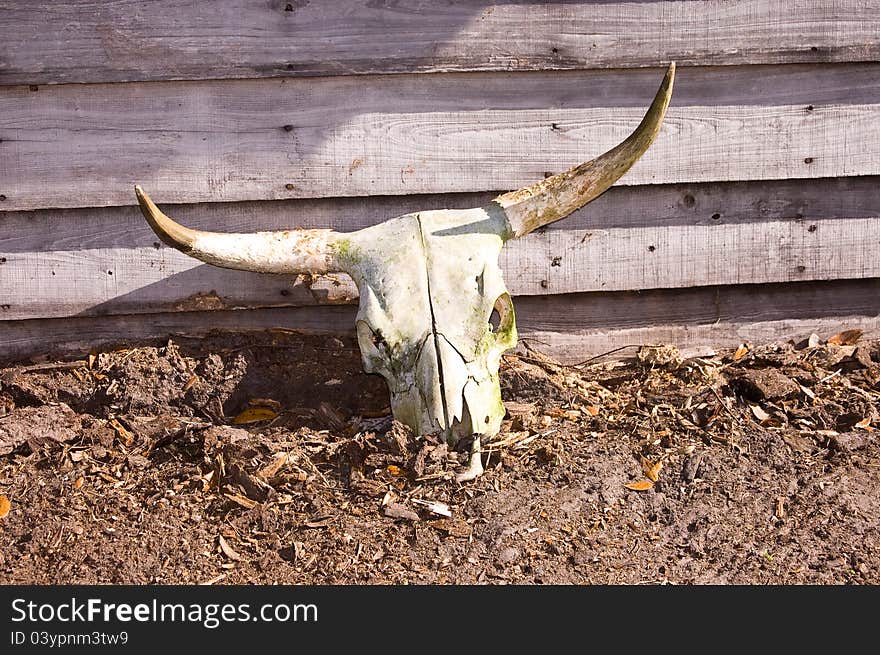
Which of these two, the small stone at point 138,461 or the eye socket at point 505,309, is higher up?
the eye socket at point 505,309

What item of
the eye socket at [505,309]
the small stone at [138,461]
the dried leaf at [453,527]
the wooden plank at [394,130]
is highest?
the wooden plank at [394,130]

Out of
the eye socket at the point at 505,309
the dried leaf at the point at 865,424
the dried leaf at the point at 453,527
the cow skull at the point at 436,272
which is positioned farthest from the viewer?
the dried leaf at the point at 865,424

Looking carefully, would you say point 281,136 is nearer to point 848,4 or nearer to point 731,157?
point 731,157

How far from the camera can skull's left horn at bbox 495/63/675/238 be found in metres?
3.64

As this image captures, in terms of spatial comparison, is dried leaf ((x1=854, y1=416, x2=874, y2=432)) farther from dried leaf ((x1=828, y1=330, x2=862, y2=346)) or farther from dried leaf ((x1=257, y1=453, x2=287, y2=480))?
dried leaf ((x1=257, y1=453, x2=287, y2=480))

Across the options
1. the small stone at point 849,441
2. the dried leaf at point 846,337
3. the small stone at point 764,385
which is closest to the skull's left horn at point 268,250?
the small stone at point 764,385

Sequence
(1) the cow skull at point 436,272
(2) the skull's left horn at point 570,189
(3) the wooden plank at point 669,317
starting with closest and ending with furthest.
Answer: (1) the cow skull at point 436,272 < (2) the skull's left horn at point 570,189 < (3) the wooden plank at point 669,317

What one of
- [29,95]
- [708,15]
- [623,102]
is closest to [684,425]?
[623,102]

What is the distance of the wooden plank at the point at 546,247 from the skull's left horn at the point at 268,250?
455mm

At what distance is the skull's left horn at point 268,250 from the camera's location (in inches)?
147

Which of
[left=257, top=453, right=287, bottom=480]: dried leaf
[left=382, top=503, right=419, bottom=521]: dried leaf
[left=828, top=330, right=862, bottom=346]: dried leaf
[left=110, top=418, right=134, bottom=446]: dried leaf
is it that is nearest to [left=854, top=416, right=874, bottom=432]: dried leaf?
[left=828, top=330, right=862, bottom=346]: dried leaf

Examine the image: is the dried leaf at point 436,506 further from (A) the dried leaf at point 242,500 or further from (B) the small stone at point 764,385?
(B) the small stone at point 764,385

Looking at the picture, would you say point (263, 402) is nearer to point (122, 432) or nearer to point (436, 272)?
point (122, 432)

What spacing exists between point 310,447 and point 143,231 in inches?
53.1
